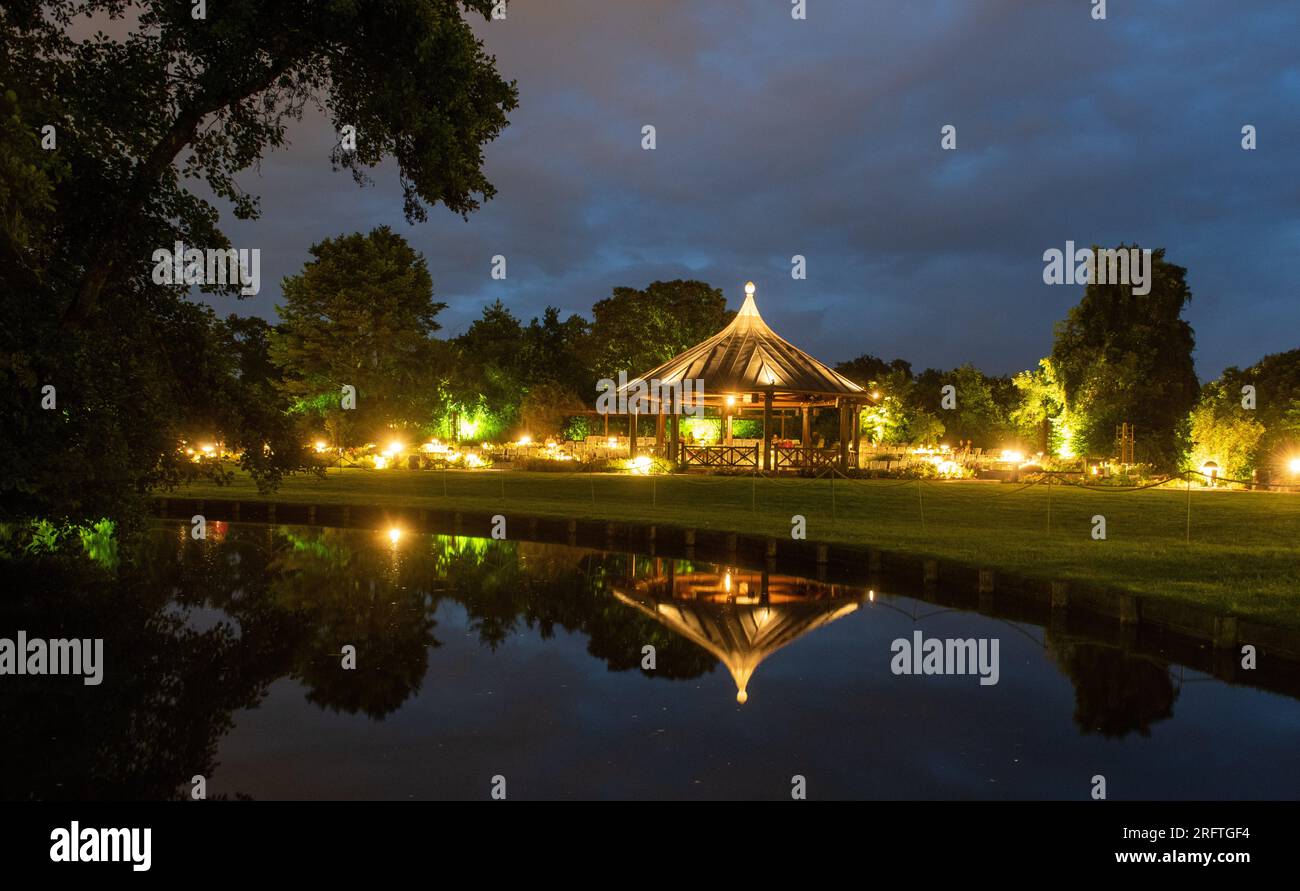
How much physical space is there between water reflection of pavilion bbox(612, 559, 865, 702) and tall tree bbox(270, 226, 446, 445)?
1403 inches

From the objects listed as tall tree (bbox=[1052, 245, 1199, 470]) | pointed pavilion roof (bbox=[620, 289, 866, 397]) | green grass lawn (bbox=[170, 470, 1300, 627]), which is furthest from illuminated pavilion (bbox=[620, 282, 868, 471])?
tall tree (bbox=[1052, 245, 1199, 470])

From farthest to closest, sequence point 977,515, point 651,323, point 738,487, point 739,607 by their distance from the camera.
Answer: point 651,323 → point 738,487 → point 977,515 → point 739,607

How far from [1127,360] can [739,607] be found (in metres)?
33.6

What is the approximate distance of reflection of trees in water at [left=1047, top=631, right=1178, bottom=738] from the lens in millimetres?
7793

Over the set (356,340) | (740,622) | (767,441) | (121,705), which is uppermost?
(356,340)

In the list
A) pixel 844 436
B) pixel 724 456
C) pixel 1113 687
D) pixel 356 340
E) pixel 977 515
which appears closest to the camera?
pixel 1113 687

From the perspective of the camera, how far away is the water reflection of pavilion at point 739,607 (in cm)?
1065

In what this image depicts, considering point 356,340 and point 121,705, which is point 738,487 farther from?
point 356,340

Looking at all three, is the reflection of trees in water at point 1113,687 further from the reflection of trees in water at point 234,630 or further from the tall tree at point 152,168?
the tall tree at point 152,168

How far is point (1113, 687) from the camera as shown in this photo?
867cm

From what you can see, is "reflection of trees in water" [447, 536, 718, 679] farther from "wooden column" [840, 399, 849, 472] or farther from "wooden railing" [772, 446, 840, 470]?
"wooden column" [840, 399, 849, 472]

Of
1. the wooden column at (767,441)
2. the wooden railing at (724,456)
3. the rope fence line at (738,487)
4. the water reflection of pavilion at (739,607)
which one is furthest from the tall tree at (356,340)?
the water reflection of pavilion at (739,607)

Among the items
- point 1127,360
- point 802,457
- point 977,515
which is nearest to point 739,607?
point 977,515
